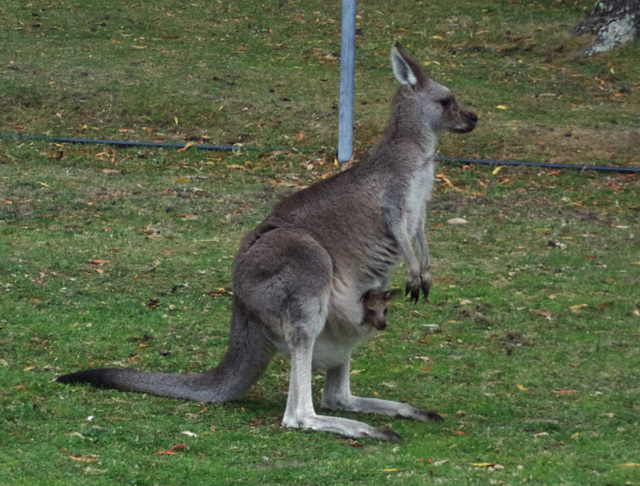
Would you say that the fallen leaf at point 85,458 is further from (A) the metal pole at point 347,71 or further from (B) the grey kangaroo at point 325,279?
(A) the metal pole at point 347,71

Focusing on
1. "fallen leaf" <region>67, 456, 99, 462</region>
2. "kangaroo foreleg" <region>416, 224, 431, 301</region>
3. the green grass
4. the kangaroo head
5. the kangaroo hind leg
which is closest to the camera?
"fallen leaf" <region>67, 456, 99, 462</region>

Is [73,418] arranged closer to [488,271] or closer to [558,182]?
[488,271]

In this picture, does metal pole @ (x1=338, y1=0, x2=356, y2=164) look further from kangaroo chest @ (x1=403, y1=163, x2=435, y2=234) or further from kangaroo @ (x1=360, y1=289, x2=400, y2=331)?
kangaroo @ (x1=360, y1=289, x2=400, y2=331)

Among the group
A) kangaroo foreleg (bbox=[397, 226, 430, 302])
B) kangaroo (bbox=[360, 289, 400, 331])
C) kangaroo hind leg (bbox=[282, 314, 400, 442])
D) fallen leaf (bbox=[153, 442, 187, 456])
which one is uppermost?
kangaroo foreleg (bbox=[397, 226, 430, 302])

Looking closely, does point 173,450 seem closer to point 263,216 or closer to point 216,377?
point 216,377

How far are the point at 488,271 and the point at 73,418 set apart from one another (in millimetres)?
3849

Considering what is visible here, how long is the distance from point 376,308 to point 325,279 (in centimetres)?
32

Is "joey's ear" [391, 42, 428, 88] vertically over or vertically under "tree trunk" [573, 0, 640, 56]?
under

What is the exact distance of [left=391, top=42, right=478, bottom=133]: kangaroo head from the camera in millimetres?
5059

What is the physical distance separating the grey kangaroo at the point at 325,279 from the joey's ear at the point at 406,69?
0.01 meters

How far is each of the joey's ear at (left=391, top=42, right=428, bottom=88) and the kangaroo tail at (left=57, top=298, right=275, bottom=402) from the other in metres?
1.55

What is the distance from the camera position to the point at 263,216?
8.30 meters

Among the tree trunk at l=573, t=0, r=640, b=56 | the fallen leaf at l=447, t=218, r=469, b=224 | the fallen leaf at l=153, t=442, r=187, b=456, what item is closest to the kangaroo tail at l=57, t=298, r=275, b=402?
the fallen leaf at l=153, t=442, r=187, b=456

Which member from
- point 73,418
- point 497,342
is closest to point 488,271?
point 497,342
